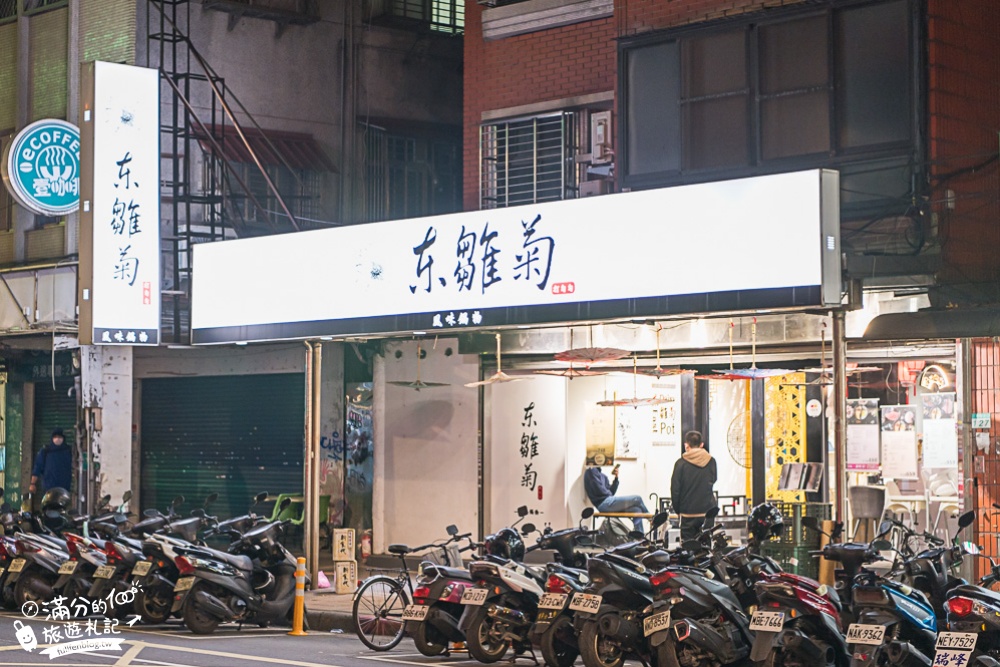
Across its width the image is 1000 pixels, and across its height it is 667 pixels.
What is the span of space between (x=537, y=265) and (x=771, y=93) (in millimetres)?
4698

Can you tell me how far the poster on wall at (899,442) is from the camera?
19.0 metres

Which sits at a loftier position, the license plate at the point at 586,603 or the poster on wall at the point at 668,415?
the poster on wall at the point at 668,415

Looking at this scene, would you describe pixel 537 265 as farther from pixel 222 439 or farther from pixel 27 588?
pixel 222 439

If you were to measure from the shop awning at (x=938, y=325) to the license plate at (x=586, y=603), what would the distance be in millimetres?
5448

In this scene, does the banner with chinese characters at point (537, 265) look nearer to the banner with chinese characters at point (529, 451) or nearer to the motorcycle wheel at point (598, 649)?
the motorcycle wheel at point (598, 649)

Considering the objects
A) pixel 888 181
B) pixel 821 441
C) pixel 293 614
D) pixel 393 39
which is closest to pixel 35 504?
pixel 293 614

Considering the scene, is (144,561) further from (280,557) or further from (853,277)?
(853,277)

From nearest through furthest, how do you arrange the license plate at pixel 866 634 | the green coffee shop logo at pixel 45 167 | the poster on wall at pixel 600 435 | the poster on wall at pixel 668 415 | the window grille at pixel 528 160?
the license plate at pixel 866 634
the poster on wall at pixel 668 415
the poster on wall at pixel 600 435
the window grille at pixel 528 160
the green coffee shop logo at pixel 45 167

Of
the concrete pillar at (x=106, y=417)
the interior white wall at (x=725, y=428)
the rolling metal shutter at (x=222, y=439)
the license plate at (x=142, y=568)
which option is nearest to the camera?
the license plate at (x=142, y=568)

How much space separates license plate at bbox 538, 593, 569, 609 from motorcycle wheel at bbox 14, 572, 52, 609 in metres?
7.79

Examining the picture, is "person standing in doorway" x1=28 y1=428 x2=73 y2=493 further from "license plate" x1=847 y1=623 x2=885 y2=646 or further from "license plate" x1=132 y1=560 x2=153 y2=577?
"license plate" x1=847 y1=623 x2=885 y2=646

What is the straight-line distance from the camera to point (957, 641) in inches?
444

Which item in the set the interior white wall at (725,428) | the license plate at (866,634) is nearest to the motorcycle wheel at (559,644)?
the license plate at (866,634)

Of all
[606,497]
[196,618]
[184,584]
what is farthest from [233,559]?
[606,497]
